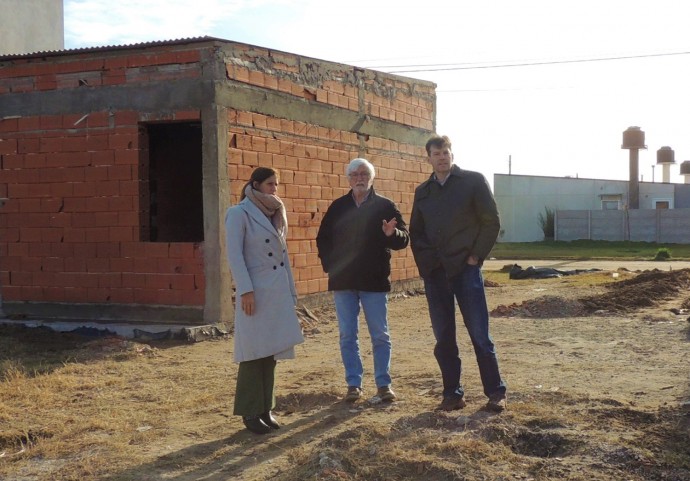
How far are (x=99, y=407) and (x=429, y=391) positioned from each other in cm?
260

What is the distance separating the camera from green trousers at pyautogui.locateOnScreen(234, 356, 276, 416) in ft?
17.5

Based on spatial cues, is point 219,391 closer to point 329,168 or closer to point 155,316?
point 155,316

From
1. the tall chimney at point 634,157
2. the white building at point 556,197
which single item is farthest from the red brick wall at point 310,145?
the white building at point 556,197

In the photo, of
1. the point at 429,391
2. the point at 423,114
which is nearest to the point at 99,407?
the point at 429,391

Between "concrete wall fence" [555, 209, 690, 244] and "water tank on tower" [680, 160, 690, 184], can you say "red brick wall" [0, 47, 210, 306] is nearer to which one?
"concrete wall fence" [555, 209, 690, 244]

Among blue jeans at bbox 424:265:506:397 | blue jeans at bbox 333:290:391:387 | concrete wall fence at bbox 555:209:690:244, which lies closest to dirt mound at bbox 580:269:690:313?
blue jeans at bbox 333:290:391:387

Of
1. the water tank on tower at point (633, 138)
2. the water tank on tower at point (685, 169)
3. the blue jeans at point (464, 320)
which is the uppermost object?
the water tank on tower at point (633, 138)

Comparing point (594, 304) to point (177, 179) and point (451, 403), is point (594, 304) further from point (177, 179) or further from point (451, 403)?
point (451, 403)

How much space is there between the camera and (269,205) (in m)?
5.50

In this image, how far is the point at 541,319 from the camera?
1115 centimetres

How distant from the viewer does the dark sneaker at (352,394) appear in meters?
6.07

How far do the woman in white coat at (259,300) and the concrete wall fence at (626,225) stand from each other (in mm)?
32958

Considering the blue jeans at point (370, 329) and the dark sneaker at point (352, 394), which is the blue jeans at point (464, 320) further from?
the dark sneaker at point (352, 394)

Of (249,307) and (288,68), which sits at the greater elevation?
(288,68)
